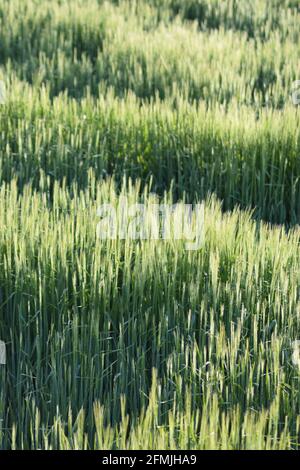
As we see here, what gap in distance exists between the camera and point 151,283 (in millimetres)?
2305

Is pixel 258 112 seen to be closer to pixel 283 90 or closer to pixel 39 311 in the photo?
pixel 283 90

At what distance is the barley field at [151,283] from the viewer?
1.90 m

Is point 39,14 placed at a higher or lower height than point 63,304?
higher

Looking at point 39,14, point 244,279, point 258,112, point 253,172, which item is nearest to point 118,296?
point 244,279

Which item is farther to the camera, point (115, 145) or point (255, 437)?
point (115, 145)

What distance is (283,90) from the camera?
447 cm

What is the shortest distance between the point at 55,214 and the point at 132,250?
→ 0.34 meters

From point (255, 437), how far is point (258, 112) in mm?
2728

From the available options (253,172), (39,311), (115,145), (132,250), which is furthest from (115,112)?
(39,311)

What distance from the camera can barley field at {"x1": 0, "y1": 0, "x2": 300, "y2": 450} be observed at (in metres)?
1.90

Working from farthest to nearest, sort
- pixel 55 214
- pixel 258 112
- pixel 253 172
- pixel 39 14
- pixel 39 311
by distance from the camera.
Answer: pixel 39 14 < pixel 258 112 < pixel 253 172 < pixel 55 214 < pixel 39 311

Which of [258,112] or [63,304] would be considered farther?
[258,112]

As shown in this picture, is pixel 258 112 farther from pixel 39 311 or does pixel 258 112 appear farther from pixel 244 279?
pixel 39 311

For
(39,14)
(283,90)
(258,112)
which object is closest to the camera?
(258,112)
